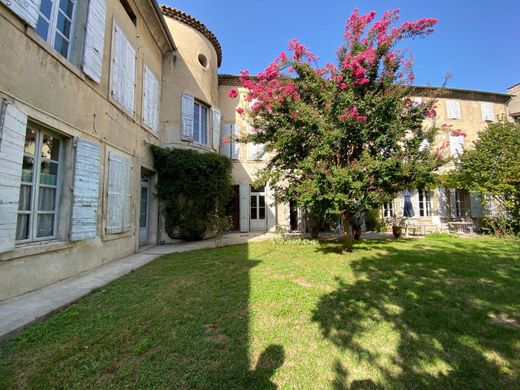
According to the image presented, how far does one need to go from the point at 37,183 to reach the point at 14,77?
1.51m

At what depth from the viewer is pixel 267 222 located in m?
12.5

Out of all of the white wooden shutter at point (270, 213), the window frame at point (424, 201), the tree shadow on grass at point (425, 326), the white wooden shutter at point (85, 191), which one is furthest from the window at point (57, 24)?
the window frame at point (424, 201)

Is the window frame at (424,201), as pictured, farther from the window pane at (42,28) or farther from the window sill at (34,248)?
the window pane at (42,28)

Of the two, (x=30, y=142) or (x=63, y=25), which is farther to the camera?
(x=63, y=25)

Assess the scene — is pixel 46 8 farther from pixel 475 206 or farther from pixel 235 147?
pixel 475 206

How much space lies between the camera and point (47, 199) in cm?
413

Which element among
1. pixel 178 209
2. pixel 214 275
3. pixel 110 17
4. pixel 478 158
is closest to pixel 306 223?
pixel 178 209

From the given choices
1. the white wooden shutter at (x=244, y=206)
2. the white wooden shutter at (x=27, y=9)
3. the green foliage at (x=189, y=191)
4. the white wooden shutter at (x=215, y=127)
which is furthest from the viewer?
the white wooden shutter at (x=244, y=206)

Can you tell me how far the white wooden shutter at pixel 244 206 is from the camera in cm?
1226

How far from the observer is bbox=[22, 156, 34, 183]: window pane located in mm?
3654

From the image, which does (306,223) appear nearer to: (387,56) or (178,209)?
(178,209)

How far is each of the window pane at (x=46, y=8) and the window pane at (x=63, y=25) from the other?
22 centimetres

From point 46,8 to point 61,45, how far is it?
54 centimetres

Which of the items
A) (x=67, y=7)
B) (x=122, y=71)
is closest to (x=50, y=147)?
(x=67, y=7)
